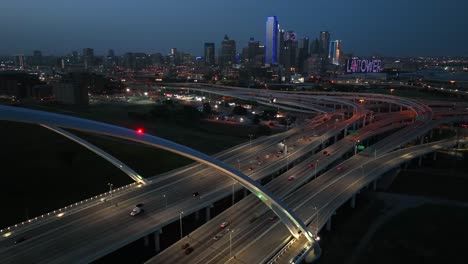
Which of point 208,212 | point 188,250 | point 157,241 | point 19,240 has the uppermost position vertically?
point 19,240

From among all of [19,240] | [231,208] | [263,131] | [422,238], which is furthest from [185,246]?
[263,131]

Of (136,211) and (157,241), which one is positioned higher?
(136,211)

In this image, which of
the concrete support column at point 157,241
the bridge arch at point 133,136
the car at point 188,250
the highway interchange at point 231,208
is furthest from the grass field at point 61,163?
the car at point 188,250

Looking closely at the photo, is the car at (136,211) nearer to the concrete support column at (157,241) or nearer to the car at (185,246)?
the concrete support column at (157,241)

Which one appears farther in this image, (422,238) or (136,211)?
(422,238)

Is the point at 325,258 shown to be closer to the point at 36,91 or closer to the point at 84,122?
the point at 84,122

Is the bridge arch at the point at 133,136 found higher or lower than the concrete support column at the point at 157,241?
higher

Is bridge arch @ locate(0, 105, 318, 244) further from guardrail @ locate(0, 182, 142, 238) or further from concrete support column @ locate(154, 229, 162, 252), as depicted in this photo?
guardrail @ locate(0, 182, 142, 238)

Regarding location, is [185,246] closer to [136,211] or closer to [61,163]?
[136,211]

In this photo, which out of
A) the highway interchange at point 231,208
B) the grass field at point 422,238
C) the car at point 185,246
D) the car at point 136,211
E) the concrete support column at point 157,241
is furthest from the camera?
the car at point 136,211

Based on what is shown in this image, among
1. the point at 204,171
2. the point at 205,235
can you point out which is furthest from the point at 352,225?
the point at 204,171

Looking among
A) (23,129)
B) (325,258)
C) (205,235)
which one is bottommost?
(325,258)
